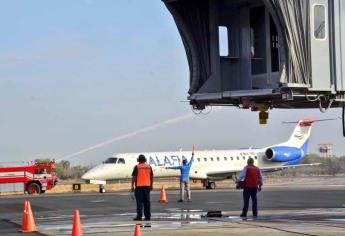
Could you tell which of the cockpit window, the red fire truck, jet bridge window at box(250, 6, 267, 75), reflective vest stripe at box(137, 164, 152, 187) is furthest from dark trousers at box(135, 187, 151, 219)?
the red fire truck

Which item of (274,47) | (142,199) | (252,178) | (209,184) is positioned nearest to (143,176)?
(142,199)

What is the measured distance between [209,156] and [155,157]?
5760 millimetres

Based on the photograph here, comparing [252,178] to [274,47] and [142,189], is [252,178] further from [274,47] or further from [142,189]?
[274,47]

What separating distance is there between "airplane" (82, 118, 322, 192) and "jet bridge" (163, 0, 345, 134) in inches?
1176

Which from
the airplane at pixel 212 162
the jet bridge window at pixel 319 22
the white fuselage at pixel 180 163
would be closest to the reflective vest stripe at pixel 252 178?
the jet bridge window at pixel 319 22

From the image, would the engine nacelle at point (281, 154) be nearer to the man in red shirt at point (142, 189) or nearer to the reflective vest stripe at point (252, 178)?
the reflective vest stripe at point (252, 178)

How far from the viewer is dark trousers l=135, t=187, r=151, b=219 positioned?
17188mm

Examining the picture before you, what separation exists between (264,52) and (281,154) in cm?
3738

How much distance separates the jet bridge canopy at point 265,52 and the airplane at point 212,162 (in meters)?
29.8

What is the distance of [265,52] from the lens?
13.1 metres

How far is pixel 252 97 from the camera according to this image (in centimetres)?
1317

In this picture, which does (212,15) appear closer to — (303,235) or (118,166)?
(303,235)

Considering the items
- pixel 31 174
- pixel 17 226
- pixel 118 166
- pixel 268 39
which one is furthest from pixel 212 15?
pixel 31 174

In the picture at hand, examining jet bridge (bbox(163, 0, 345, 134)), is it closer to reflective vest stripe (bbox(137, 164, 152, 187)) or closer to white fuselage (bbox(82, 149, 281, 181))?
reflective vest stripe (bbox(137, 164, 152, 187))
